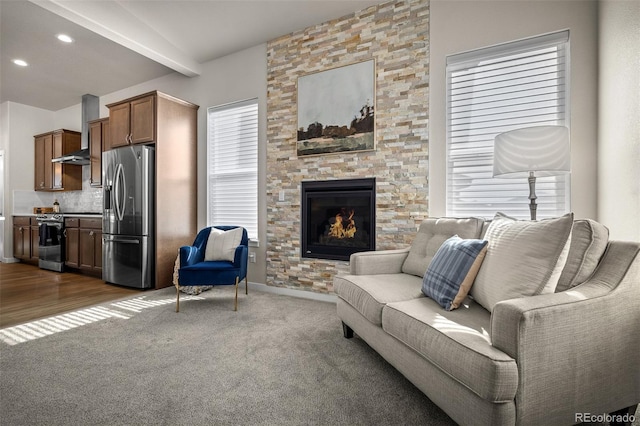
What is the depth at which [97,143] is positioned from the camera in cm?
495

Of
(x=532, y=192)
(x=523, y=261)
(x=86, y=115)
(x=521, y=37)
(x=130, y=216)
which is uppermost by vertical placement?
(x=86, y=115)

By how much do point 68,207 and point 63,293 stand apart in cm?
322

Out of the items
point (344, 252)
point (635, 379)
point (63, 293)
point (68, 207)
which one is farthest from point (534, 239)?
point (68, 207)

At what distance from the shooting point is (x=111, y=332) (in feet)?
8.30

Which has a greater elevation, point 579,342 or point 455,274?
point 455,274

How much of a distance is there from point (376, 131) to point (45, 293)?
4.19 meters

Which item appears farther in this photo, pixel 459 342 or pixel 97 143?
pixel 97 143

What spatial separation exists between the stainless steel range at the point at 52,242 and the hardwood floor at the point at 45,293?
157mm

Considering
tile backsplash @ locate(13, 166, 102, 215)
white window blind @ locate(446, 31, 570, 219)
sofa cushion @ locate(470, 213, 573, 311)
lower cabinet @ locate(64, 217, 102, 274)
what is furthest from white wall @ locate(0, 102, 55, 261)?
sofa cushion @ locate(470, 213, 573, 311)

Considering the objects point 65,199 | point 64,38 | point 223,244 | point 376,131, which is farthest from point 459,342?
point 65,199

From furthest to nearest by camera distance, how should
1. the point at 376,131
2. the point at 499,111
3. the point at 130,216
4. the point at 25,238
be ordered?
the point at 25,238
the point at 130,216
the point at 376,131
the point at 499,111

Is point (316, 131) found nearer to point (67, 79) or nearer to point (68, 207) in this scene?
point (67, 79)

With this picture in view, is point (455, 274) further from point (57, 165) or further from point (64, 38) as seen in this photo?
point (57, 165)

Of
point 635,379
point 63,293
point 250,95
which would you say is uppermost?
point 250,95
